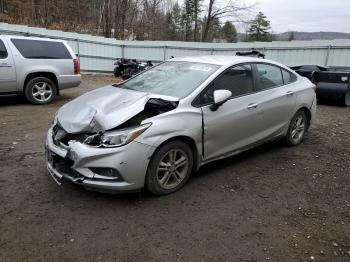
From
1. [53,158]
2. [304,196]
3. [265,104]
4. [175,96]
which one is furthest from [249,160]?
[53,158]

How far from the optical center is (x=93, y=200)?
3799 millimetres

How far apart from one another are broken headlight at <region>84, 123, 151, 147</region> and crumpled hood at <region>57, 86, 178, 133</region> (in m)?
0.12

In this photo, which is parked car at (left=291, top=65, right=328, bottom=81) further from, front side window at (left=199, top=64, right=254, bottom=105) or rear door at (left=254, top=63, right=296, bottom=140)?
front side window at (left=199, top=64, right=254, bottom=105)

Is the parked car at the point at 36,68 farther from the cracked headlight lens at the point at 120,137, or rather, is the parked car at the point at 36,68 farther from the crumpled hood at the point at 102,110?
the cracked headlight lens at the point at 120,137

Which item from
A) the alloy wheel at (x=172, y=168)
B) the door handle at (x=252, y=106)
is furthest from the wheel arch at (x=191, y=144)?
the door handle at (x=252, y=106)

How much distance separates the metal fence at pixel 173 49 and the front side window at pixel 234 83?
10.2 metres

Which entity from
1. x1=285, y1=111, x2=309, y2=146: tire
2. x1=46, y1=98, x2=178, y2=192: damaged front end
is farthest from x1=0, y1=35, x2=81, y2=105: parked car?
x1=285, y1=111, x2=309, y2=146: tire

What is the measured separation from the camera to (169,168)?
3932 millimetres

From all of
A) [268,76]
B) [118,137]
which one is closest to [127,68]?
[268,76]

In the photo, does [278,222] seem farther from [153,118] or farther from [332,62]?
[332,62]

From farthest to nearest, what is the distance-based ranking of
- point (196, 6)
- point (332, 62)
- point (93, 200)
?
point (196, 6)
point (332, 62)
point (93, 200)

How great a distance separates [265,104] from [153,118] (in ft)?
6.64

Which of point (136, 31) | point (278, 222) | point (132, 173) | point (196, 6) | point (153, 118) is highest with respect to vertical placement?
point (196, 6)

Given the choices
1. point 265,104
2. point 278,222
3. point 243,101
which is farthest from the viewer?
point 265,104
